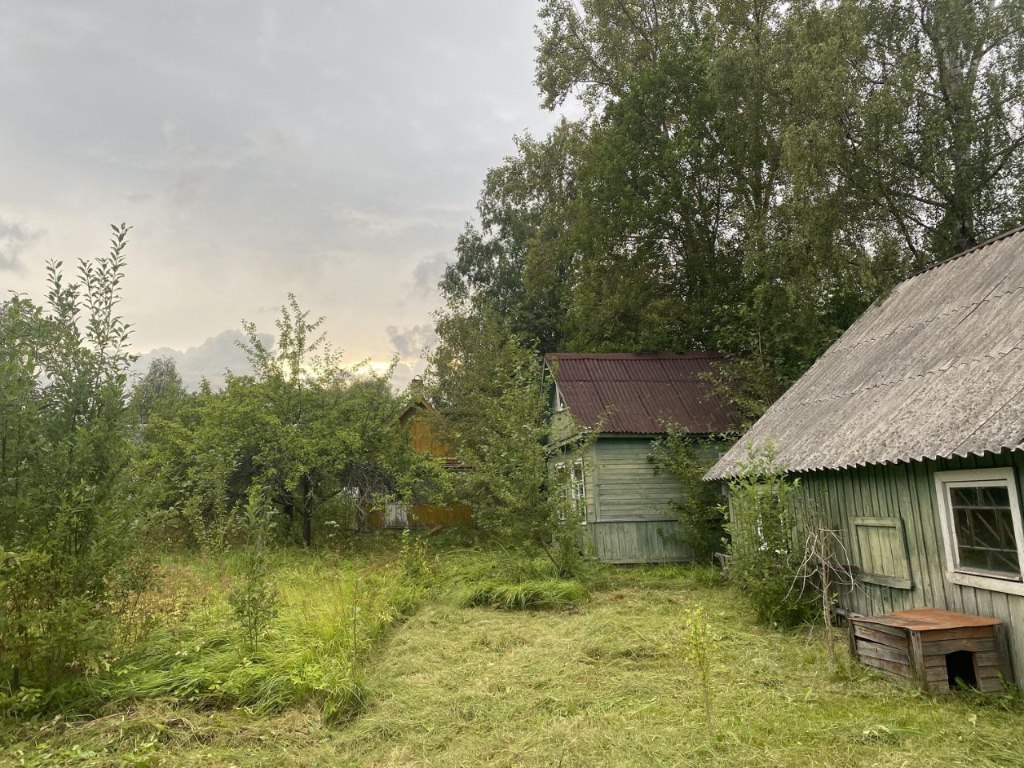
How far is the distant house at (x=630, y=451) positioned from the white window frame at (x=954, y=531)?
26.6ft

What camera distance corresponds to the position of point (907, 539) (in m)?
7.58

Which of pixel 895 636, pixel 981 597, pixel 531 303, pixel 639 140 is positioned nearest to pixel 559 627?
pixel 895 636

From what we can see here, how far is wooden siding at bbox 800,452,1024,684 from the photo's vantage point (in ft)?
20.4

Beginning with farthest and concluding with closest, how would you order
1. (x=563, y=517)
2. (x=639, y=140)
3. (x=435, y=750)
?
(x=639, y=140) < (x=563, y=517) < (x=435, y=750)

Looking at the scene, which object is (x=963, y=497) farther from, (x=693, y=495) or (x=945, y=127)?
(x=945, y=127)

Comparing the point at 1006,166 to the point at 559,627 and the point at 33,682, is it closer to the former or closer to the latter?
the point at 559,627

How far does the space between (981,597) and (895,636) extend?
3.21ft

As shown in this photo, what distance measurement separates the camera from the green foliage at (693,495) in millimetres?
14750

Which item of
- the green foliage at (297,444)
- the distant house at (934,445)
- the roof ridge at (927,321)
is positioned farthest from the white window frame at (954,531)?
the green foliage at (297,444)

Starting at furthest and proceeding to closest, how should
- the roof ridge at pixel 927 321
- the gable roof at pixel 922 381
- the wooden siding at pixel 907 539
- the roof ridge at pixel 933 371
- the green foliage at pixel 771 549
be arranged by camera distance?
the green foliage at pixel 771 549
the roof ridge at pixel 927 321
the roof ridge at pixel 933 371
the gable roof at pixel 922 381
the wooden siding at pixel 907 539

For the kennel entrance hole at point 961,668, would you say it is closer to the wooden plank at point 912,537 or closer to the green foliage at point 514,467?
the wooden plank at point 912,537

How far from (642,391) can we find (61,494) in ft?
43.0

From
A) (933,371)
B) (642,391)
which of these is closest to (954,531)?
(933,371)

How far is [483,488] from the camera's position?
16.5m
